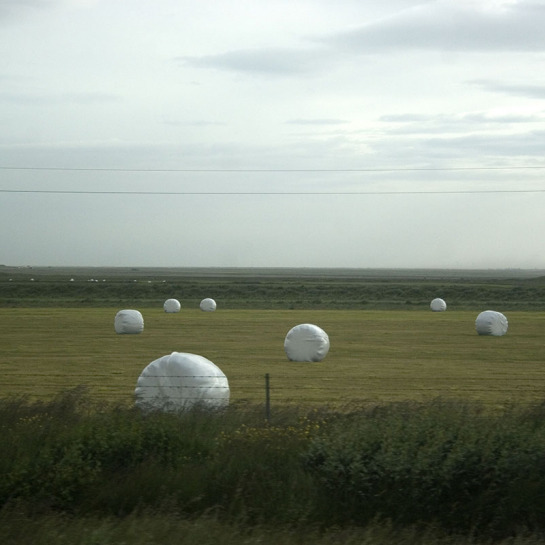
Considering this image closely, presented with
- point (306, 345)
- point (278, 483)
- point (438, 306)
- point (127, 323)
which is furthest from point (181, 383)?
point (438, 306)

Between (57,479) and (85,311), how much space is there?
50.2 metres

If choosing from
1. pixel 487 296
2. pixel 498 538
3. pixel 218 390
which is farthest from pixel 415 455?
pixel 487 296

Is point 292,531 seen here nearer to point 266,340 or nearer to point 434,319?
point 266,340

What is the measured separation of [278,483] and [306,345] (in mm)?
18960

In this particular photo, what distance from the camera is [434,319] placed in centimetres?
4991

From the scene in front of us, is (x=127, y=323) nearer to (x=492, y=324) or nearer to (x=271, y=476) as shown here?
(x=492, y=324)

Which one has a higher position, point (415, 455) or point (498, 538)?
point (415, 455)

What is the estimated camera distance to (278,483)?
317 inches

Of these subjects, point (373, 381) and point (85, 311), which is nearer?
point (373, 381)

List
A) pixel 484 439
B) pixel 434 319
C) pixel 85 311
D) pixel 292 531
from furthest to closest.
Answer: pixel 85 311
pixel 434 319
pixel 484 439
pixel 292 531

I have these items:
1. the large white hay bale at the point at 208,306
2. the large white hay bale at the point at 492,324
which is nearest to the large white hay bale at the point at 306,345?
the large white hay bale at the point at 492,324

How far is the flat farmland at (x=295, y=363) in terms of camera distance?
18.4 metres

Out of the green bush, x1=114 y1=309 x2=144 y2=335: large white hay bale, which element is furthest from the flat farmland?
the green bush

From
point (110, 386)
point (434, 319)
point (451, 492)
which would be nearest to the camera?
point (451, 492)
